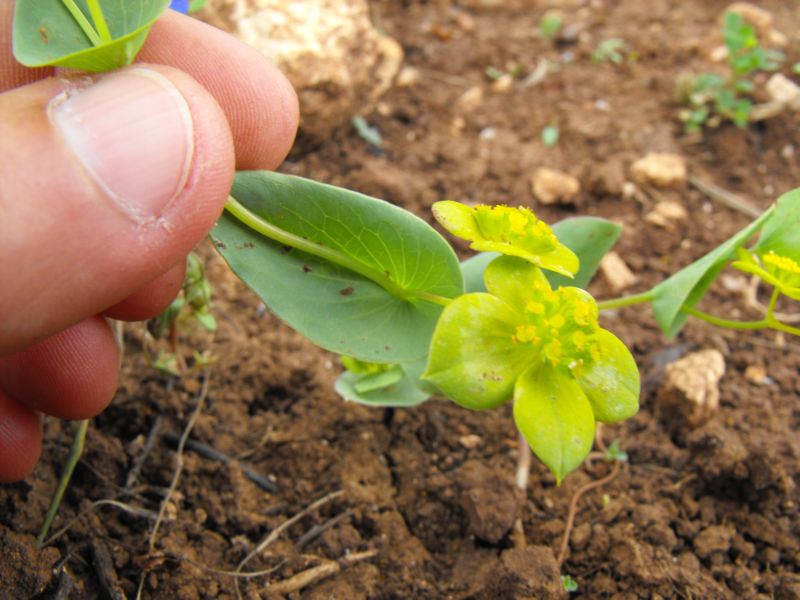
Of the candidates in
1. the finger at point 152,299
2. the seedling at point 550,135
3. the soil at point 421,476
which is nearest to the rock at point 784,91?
the soil at point 421,476

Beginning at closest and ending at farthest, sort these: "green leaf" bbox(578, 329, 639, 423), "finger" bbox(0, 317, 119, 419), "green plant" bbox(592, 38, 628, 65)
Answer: "green leaf" bbox(578, 329, 639, 423)
"finger" bbox(0, 317, 119, 419)
"green plant" bbox(592, 38, 628, 65)

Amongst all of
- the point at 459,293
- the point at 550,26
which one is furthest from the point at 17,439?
the point at 550,26

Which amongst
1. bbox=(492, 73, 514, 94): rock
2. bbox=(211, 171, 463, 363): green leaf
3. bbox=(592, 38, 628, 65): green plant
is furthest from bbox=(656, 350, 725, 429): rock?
bbox=(592, 38, 628, 65): green plant

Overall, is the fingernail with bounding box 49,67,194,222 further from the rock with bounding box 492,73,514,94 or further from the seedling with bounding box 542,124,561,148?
the rock with bounding box 492,73,514,94

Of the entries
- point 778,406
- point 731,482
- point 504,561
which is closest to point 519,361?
point 504,561

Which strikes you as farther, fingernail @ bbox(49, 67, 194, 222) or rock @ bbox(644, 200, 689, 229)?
rock @ bbox(644, 200, 689, 229)

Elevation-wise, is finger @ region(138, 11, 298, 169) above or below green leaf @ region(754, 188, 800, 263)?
above
